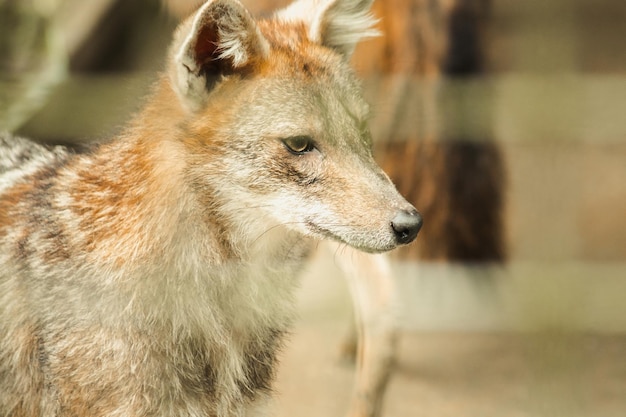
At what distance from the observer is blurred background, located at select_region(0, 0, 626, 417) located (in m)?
4.01

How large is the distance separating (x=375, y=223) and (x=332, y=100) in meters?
0.43

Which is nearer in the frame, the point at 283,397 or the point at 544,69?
the point at 544,69

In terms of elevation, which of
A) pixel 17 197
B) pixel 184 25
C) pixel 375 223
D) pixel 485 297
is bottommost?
pixel 485 297

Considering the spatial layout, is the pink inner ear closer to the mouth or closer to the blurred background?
the mouth

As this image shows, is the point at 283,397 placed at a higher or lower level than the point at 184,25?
→ lower

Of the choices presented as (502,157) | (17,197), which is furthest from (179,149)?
(502,157)

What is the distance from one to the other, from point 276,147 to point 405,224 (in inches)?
17.7

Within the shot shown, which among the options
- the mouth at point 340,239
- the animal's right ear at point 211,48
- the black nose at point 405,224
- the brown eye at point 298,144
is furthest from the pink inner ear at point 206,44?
the black nose at point 405,224

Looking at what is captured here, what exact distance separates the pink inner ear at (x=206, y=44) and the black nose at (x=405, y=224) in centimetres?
73

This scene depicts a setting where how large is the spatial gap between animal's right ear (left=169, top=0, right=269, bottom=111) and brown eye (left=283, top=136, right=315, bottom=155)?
0.27 m

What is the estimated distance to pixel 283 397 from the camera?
4207 millimetres

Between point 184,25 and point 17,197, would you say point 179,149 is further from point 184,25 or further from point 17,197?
point 17,197

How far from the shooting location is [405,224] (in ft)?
7.84

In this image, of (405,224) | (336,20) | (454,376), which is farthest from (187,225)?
(454,376)
